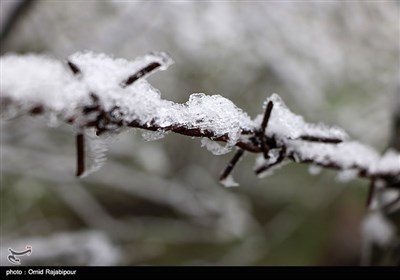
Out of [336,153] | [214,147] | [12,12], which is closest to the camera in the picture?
[214,147]

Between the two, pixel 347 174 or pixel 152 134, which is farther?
pixel 347 174

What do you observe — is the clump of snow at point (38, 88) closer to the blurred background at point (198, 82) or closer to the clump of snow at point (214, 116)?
the clump of snow at point (214, 116)

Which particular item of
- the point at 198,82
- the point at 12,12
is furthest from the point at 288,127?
the point at 198,82

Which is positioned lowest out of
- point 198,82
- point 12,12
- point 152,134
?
point 152,134

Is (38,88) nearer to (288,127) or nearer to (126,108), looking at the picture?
(126,108)

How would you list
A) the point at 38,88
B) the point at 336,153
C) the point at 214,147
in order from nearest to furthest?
1. the point at 38,88
2. the point at 214,147
3. the point at 336,153

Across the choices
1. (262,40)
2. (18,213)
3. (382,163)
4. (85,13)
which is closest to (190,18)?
(262,40)

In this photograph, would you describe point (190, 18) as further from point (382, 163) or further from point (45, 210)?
point (45, 210)

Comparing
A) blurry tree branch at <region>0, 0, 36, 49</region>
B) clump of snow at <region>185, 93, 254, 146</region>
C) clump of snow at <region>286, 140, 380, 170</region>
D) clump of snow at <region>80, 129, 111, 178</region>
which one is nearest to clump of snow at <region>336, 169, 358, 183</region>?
clump of snow at <region>286, 140, 380, 170</region>

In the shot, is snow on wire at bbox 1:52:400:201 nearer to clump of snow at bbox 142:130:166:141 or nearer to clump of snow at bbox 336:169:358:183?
clump of snow at bbox 142:130:166:141
